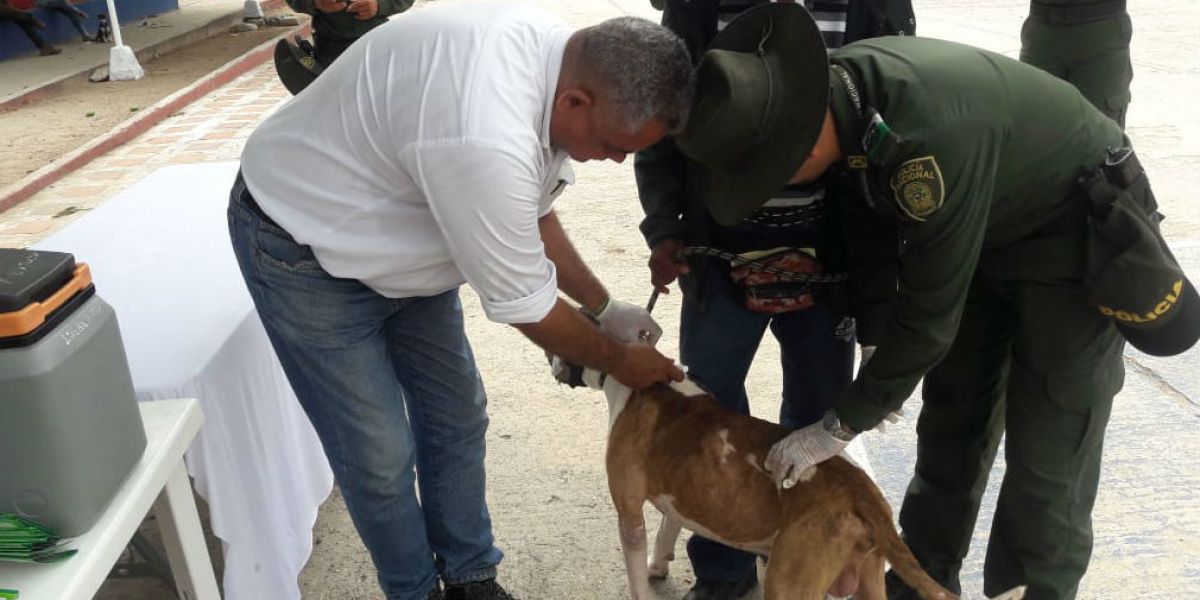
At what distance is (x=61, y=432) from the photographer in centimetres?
154

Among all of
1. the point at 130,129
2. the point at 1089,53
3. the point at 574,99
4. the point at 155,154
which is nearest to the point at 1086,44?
the point at 1089,53

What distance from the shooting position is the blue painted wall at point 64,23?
12656mm

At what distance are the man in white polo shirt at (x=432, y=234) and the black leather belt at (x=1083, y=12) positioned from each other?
189cm

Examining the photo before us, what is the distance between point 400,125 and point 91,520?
94 centimetres

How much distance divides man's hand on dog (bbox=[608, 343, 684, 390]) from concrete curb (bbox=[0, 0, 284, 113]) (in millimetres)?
10007

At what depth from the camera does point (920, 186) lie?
192cm

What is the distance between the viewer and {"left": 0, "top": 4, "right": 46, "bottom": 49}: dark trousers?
12.4 meters

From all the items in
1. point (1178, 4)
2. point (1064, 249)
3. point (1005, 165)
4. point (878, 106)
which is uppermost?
point (878, 106)

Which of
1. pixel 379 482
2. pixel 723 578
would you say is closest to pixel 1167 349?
pixel 723 578

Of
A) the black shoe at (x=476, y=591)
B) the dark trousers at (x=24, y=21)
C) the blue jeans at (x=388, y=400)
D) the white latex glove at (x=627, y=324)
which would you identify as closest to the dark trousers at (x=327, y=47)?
the blue jeans at (x=388, y=400)

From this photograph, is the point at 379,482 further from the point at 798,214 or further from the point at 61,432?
the point at 798,214

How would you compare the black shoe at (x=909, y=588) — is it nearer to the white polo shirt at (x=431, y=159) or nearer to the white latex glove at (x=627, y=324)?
the white latex glove at (x=627, y=324)

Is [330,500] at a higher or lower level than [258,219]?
lower

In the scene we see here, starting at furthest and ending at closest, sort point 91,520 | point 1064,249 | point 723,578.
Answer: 1. point 723,578
2. point 1064,249
3. point 91,520
